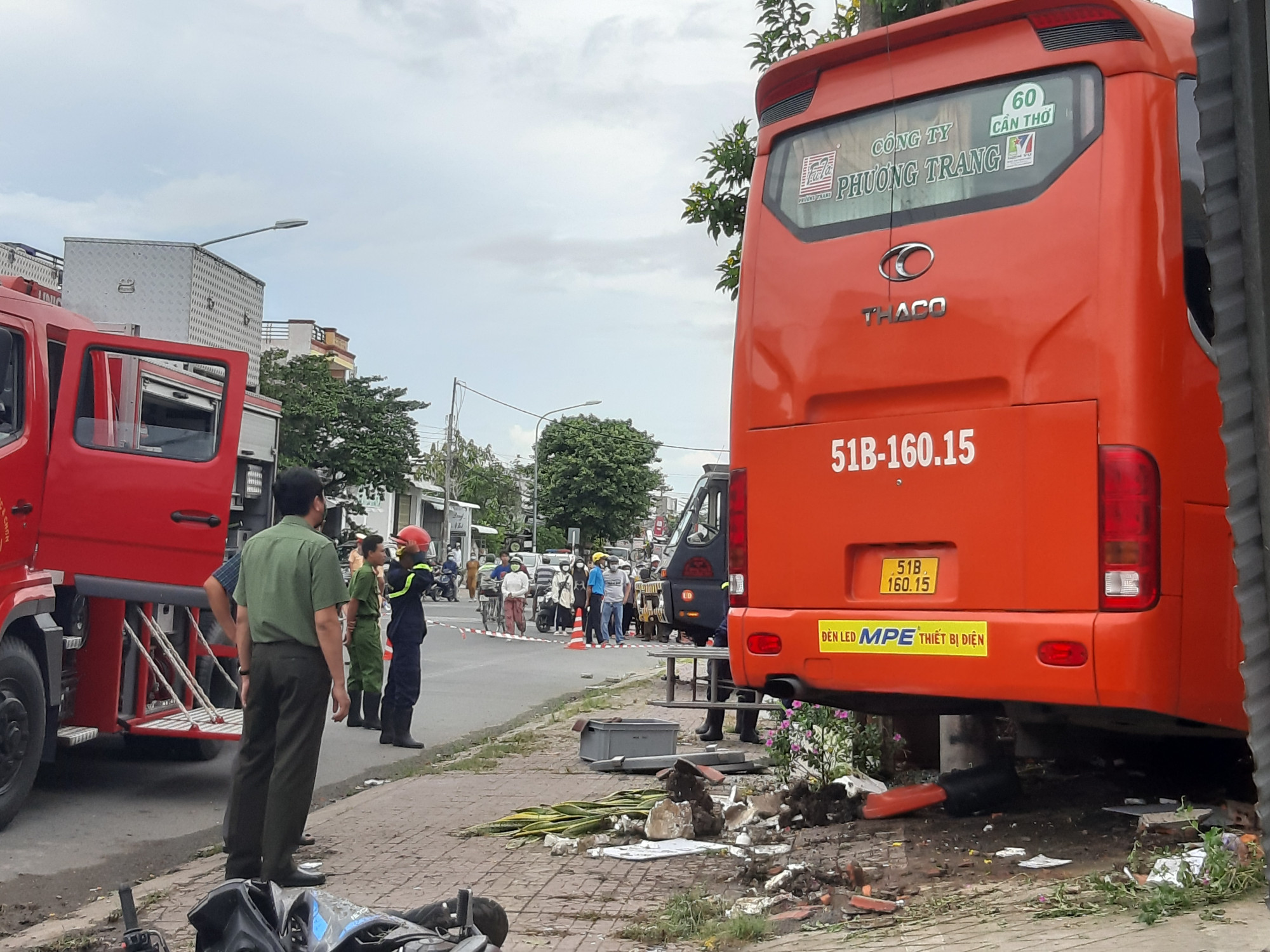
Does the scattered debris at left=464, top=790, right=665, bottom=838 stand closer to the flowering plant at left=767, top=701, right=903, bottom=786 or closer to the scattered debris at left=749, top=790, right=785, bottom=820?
the scattered debris at left=749, top=790, right=785, bottom=820

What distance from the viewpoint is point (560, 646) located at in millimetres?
26125

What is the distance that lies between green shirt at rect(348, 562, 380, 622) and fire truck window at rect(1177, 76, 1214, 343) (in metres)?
7.91

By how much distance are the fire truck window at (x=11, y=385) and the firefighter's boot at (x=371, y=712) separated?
5569 mm

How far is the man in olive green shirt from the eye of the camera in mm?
6000

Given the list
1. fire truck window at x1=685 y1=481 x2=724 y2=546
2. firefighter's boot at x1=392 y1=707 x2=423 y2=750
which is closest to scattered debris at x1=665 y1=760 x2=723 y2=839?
firefighter's boot at x1=392 y1=707 x2=423 y2=750

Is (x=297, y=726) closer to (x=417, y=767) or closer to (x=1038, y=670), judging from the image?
(x=1038, y=670)

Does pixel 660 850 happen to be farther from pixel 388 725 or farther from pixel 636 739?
pixel 388 725

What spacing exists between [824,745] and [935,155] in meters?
3.39

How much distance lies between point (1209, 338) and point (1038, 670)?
1487 mm

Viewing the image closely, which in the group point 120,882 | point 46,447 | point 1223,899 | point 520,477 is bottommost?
point 120,882

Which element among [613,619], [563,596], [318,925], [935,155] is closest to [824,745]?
[935,155]

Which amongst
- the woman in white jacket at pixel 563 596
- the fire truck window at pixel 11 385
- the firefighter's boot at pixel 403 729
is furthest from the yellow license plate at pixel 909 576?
the woman in white jacket at pixel 563 596

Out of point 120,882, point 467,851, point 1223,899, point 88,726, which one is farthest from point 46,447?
point 1223,899

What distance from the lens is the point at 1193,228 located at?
530cm
